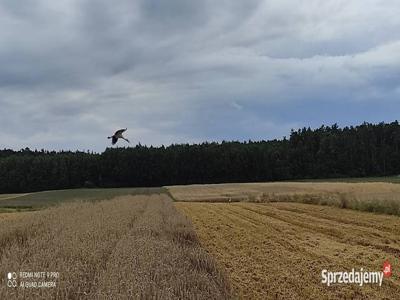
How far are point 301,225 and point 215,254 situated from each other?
29.2ft

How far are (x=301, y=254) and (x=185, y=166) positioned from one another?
347ft

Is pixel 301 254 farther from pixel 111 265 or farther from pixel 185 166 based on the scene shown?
pixel 185 166

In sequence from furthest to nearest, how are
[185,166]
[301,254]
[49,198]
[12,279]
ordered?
[185,166] → [49,198] → [301,254] → [12,279]

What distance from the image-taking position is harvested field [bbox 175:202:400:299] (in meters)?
9.55

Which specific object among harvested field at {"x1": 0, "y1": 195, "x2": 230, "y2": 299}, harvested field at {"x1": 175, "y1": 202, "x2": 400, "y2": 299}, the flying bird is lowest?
harvested field at {"x1": 175, "y1": 202, "x2": 400, "y2": 299}

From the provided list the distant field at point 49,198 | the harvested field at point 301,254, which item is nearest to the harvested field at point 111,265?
the harvested field at point 301,254

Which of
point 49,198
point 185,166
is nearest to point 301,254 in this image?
point 49,198

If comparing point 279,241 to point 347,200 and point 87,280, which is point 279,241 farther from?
point 347,200

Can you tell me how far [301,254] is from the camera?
536 inches

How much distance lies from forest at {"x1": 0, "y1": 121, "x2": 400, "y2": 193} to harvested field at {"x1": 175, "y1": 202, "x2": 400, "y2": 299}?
95.8 meters

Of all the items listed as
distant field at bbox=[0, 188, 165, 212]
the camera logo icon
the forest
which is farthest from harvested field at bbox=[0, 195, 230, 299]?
the forest

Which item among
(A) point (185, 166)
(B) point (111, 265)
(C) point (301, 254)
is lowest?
(C) point (301, 254)

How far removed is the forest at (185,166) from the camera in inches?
4614

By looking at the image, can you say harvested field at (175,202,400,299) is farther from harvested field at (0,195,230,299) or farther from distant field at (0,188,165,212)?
distant field at (0,188,165,212)
